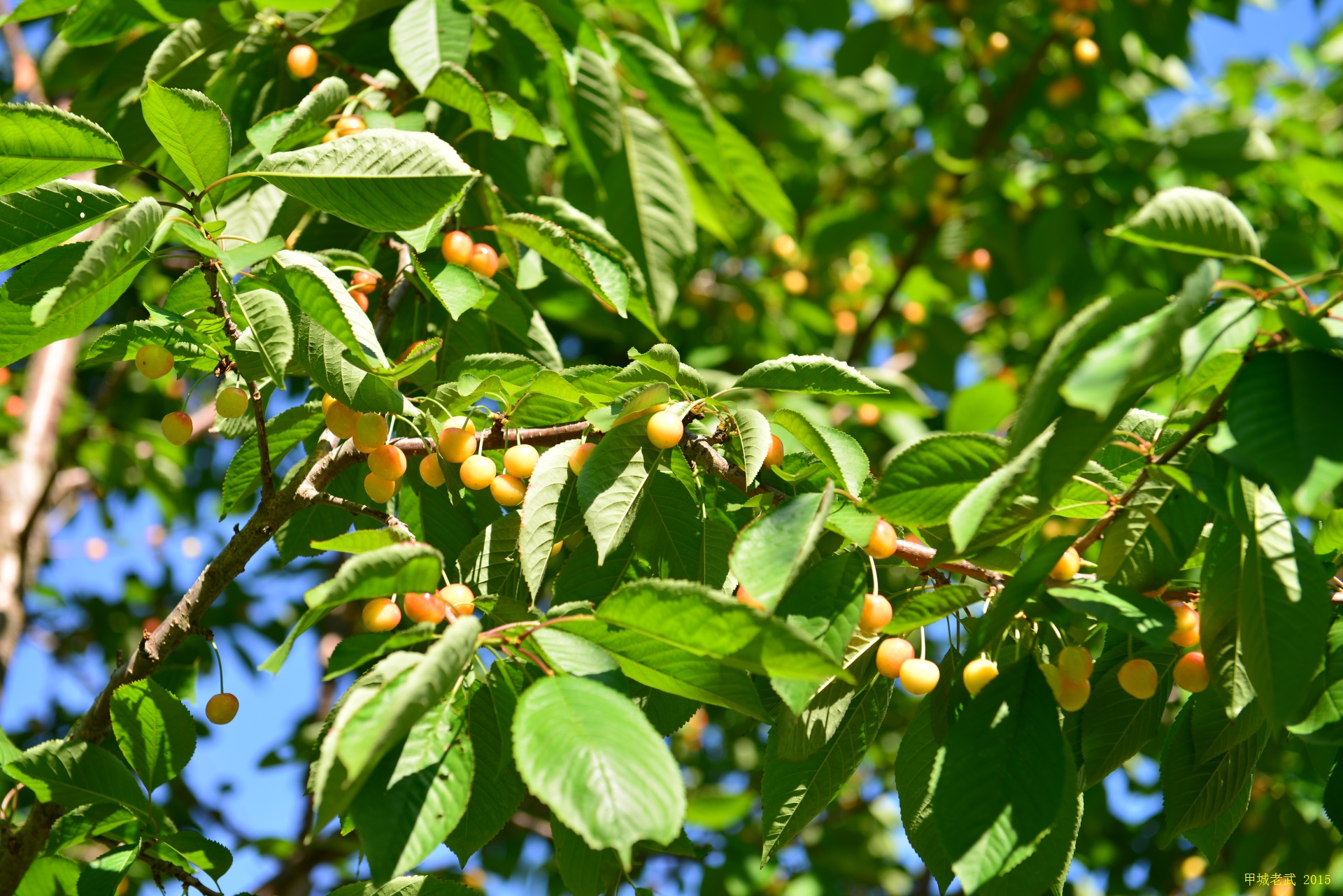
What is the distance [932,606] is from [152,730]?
Result: 1045 millimetres

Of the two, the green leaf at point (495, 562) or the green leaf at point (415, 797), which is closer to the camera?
the green leaf at point (415, 797)

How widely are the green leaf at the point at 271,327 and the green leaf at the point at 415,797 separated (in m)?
0.40

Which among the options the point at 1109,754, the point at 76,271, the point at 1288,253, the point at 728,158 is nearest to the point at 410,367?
the point at 76,271

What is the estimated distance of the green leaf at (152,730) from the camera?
133 centimetres

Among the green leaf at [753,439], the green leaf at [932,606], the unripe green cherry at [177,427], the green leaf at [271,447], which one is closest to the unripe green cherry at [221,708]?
the green leaf at [271,447]

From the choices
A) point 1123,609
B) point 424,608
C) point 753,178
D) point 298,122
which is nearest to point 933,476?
point 1123,609

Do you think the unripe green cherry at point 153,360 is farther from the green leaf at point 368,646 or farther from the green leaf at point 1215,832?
the green leaf at point 1215,832

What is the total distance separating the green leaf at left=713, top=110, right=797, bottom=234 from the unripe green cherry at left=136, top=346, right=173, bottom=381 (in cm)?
139

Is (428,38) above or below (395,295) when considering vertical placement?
above

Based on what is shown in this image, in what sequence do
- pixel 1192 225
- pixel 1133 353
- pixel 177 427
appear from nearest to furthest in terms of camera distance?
pixel 1133 353, pixel 1192 225, pixel 177 427

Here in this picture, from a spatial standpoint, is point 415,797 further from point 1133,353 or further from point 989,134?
point 989,134

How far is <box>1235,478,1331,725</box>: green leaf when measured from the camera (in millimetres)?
914

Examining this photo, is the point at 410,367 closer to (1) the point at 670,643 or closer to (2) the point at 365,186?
(2) the point at 365,186

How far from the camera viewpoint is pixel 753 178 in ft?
7.54
